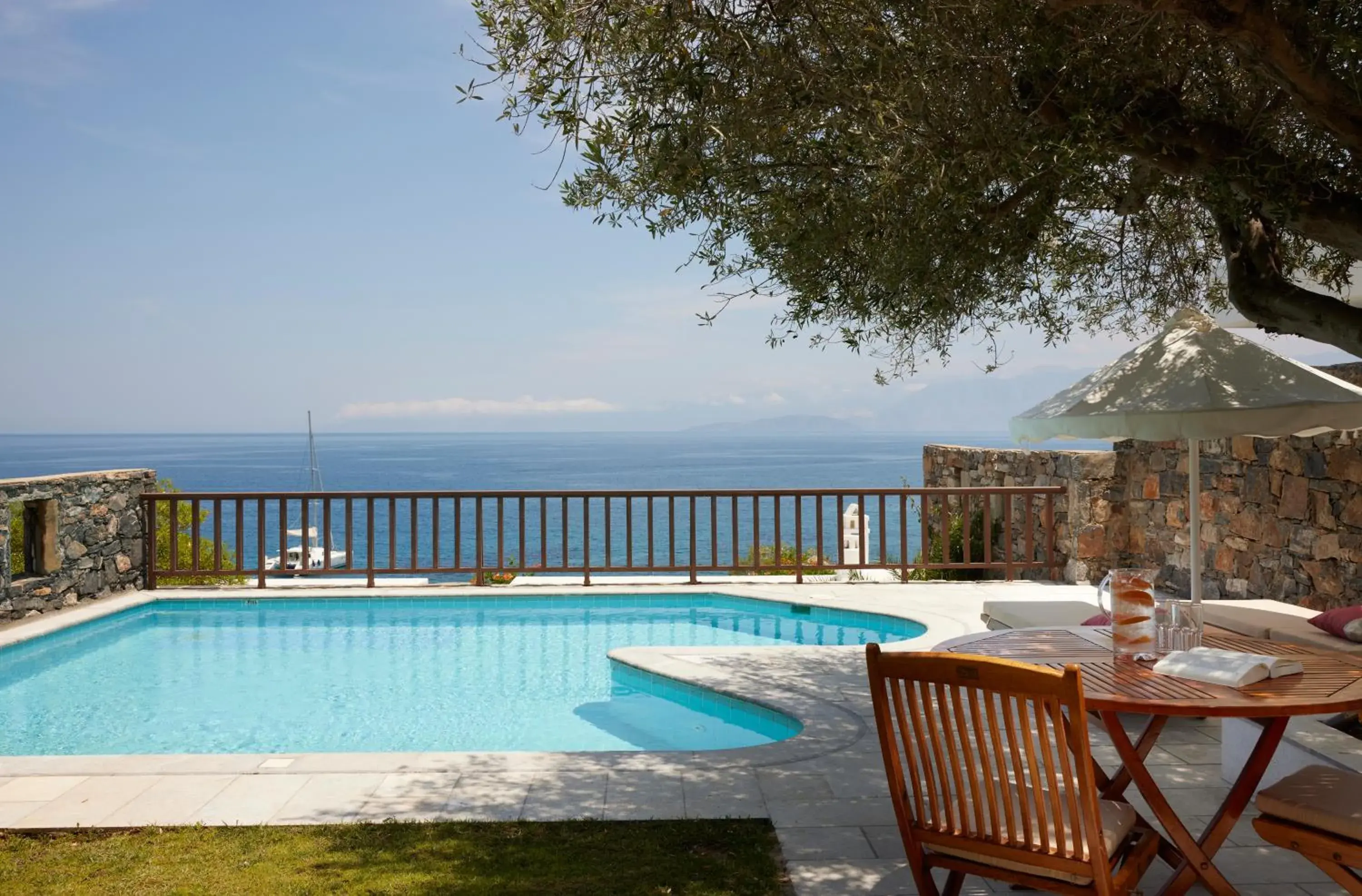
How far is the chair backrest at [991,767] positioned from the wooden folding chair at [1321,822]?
44cm

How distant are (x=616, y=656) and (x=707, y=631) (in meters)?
1.52

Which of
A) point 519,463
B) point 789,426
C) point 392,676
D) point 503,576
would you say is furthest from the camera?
point 789,426

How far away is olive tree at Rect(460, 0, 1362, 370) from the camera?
10.8 ft

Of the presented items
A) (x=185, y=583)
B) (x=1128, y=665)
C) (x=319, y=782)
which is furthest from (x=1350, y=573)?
(x=185, y=583)

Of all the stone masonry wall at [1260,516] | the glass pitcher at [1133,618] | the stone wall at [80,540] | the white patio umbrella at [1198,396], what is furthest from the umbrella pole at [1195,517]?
the stone wall at [80,540]

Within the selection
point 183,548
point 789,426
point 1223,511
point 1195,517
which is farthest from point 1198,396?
point 789,426

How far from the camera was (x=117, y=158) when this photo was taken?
51.3 meters

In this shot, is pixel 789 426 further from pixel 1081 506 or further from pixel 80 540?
pixel 80 540

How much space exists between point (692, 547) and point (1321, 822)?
6.33 m

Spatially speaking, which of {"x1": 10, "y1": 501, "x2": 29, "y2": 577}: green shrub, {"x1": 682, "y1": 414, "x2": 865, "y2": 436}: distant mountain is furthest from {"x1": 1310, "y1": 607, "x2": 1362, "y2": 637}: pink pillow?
{"x1": 682, "y1": 414, "x2": 865, "y2": 436}: distant mountain

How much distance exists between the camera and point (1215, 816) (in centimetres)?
246

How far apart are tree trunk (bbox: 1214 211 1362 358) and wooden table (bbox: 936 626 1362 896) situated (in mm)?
1659

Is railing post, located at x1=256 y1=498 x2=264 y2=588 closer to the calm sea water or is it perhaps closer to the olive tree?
the olive tree

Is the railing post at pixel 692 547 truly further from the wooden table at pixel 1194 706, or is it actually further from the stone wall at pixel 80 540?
the wooden table at pixel 1194 706
